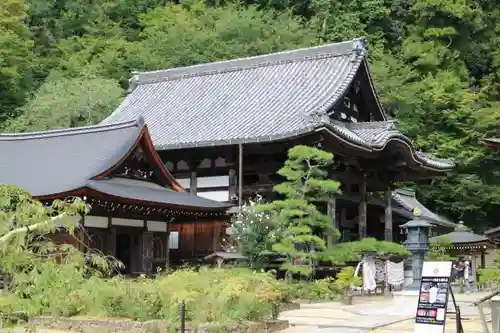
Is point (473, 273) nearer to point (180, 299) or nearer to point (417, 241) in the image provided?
point (417, 241)

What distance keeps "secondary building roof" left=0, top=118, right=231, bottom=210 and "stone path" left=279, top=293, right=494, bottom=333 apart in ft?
17.0

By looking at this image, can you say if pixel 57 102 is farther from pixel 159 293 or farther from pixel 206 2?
pixel 159 293

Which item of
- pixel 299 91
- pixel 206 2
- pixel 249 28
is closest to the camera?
pixel 299 91

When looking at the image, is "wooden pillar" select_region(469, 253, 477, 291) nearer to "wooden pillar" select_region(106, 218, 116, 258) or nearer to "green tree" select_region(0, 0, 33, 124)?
"wooden pillar" select_region(106, 218, 116, 258)

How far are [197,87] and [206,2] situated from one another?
24.9 m

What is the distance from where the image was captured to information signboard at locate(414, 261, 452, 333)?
8.77 metres

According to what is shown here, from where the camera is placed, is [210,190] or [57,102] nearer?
[210,190]

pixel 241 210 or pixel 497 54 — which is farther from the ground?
pixel 497 54

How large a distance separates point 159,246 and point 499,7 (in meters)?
37.0

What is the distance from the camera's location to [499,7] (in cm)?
4675

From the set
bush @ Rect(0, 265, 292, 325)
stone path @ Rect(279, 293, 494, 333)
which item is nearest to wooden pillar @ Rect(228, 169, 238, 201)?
stone path @ Rect(279, 293, 494, 333)

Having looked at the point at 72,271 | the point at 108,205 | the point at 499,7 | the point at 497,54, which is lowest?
the point at 72,271

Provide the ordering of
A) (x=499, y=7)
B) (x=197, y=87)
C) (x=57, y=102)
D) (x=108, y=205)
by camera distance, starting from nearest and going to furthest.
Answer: (x=108, y=205)
(x=197, y=87)
(x=57, y=102)
(x=499, y=7)

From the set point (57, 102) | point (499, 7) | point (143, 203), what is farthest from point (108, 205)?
point (499, 7)
